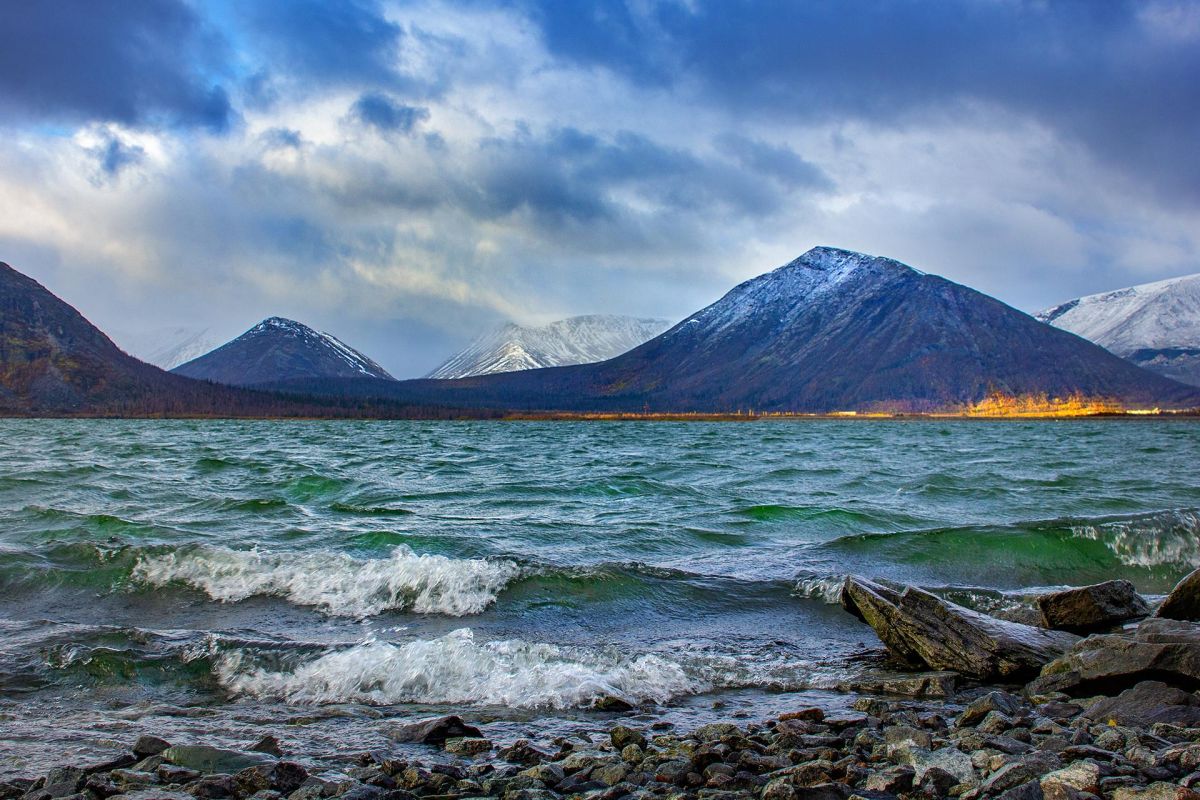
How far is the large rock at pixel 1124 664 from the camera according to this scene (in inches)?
429

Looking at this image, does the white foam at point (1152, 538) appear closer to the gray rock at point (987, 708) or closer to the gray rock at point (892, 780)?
the gray rock at point (987, 708)

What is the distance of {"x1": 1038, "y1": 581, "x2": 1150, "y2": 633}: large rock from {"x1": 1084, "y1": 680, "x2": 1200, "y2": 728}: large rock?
4.41 m

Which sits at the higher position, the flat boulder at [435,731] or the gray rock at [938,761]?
the gray rock at [938,761]

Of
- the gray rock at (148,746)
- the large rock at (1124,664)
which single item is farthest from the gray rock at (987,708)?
the gray rock at (148,746)

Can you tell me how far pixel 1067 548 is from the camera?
23656 millimetres

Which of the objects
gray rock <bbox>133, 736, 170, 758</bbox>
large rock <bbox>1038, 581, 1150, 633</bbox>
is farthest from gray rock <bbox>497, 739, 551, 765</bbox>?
large rock <bbox>1038, 581, 1150, 633</bbox>

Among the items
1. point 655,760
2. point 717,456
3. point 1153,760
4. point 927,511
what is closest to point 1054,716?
point 1153,760

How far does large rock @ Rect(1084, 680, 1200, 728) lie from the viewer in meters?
9.64

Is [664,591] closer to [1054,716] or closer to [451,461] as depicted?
[1054,716]

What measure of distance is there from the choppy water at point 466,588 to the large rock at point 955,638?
100 cm

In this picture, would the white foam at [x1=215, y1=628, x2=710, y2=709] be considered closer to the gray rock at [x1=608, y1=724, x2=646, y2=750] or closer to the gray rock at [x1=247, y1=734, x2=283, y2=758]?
the gray rock at [x1=608, y1=724, x2=646, y2=750]

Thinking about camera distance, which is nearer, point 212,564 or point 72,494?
point 212,564

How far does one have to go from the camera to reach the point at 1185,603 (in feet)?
47.6

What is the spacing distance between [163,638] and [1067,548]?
2355cm
